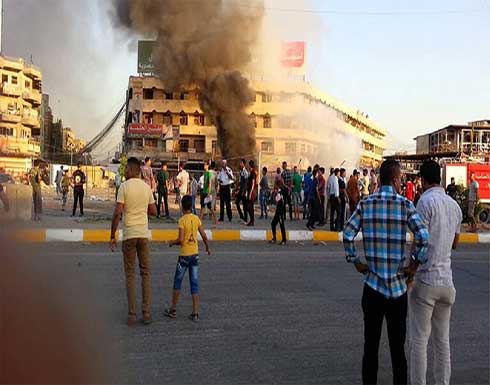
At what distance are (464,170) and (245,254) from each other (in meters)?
11.9

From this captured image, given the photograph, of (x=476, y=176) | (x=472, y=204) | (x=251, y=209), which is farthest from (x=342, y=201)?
(x=476, y=176)

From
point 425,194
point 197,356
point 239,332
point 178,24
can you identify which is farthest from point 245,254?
point 178,24

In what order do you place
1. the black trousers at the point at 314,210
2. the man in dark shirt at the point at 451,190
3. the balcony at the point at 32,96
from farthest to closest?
the balcony at the point at 32,96 < the man in dark shirt at the point at 451,190 < the black trousers at the point at 314,210

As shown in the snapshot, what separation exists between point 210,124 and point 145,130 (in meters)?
6.92

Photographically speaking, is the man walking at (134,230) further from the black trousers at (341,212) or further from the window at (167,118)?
the window at (167,118)

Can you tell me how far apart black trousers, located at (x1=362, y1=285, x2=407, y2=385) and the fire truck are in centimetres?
1456

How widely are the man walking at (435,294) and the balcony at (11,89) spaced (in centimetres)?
5472

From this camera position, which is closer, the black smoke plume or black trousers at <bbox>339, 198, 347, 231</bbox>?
black trousers at <bbox>339, 198, 347, 231</bbox>

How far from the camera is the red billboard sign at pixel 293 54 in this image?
53.1 metres

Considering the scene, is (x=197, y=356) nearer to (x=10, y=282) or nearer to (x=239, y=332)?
(x=239, y=332)

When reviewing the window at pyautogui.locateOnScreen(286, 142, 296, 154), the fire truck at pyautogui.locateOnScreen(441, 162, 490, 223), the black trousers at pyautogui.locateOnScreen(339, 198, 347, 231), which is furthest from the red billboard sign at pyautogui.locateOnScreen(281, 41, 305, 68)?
the black trousers at pyautogui.locateOnScreen(339, 198, 347, 231)

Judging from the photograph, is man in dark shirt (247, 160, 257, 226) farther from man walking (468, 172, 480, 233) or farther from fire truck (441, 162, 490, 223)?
fire truck (441, 162, 490, 223)

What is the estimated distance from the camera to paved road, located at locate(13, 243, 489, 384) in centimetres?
390

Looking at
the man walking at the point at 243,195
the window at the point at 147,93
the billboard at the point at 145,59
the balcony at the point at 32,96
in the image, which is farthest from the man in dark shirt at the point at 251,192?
the balcony at the point at 32,96
